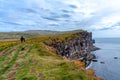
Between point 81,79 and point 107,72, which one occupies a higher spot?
point 81,79

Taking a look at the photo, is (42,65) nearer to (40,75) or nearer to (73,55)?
(40,75)

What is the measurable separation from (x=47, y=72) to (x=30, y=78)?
12.9ft

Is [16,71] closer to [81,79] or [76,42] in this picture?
[81,79]

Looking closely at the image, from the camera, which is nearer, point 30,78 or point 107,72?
point 30,78

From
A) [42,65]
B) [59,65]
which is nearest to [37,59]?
[42,65]

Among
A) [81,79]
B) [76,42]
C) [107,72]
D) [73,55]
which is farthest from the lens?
[76,42]

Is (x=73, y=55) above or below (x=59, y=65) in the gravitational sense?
below

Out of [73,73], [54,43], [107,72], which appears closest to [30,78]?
[73,73]

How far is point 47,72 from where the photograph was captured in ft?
130

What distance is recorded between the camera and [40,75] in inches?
1515

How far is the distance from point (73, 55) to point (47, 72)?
136m

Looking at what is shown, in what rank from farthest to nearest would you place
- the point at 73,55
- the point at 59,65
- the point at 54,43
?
the point at 73,55 < the point at 54,43 < the point at 59,65

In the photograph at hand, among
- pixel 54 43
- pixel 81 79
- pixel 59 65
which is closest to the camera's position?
pixel 81 79

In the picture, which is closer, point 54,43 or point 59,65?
point 59,65
